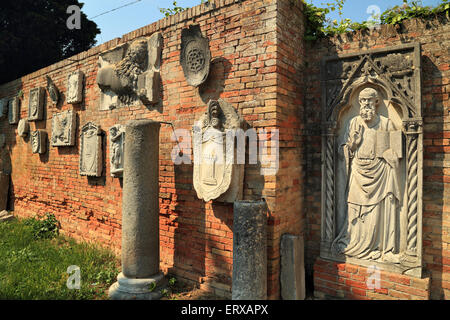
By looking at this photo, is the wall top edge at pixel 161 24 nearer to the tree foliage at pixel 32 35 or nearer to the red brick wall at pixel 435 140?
the red brick wall at pixel 435 140

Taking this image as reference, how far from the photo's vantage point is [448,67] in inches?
128

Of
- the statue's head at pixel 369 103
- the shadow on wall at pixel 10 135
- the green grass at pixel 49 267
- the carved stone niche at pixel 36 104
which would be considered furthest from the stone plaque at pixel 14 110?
the statue's head at pixel 369 103

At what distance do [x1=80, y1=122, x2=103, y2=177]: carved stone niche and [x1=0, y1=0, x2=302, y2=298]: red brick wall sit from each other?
12 centimetres

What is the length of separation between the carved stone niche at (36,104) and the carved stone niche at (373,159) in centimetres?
708

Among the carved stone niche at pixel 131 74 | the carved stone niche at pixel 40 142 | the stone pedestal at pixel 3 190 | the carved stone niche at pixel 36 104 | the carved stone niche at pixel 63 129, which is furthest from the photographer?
the stone pedestal at pixel 3 190

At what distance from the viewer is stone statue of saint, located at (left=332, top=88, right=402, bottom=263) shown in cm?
341

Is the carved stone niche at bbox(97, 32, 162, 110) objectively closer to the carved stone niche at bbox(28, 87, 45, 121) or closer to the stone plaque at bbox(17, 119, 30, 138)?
the carved stone niche at bbox(28, 87, 45, 121)

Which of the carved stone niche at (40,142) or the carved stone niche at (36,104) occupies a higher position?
the carved stone niche at (36,104)

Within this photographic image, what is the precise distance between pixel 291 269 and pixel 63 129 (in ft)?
19.4

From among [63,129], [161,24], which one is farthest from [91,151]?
[161,24]

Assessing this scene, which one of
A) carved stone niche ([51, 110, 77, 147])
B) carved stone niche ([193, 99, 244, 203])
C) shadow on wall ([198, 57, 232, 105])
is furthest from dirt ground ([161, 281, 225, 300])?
carved stone niche ([51, 110, 77, 147])

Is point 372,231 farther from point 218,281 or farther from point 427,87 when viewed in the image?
point 218,281

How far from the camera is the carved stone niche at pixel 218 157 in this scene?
359 cm

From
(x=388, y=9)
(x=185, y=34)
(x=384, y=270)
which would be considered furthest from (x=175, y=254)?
(x=388, y=9)
